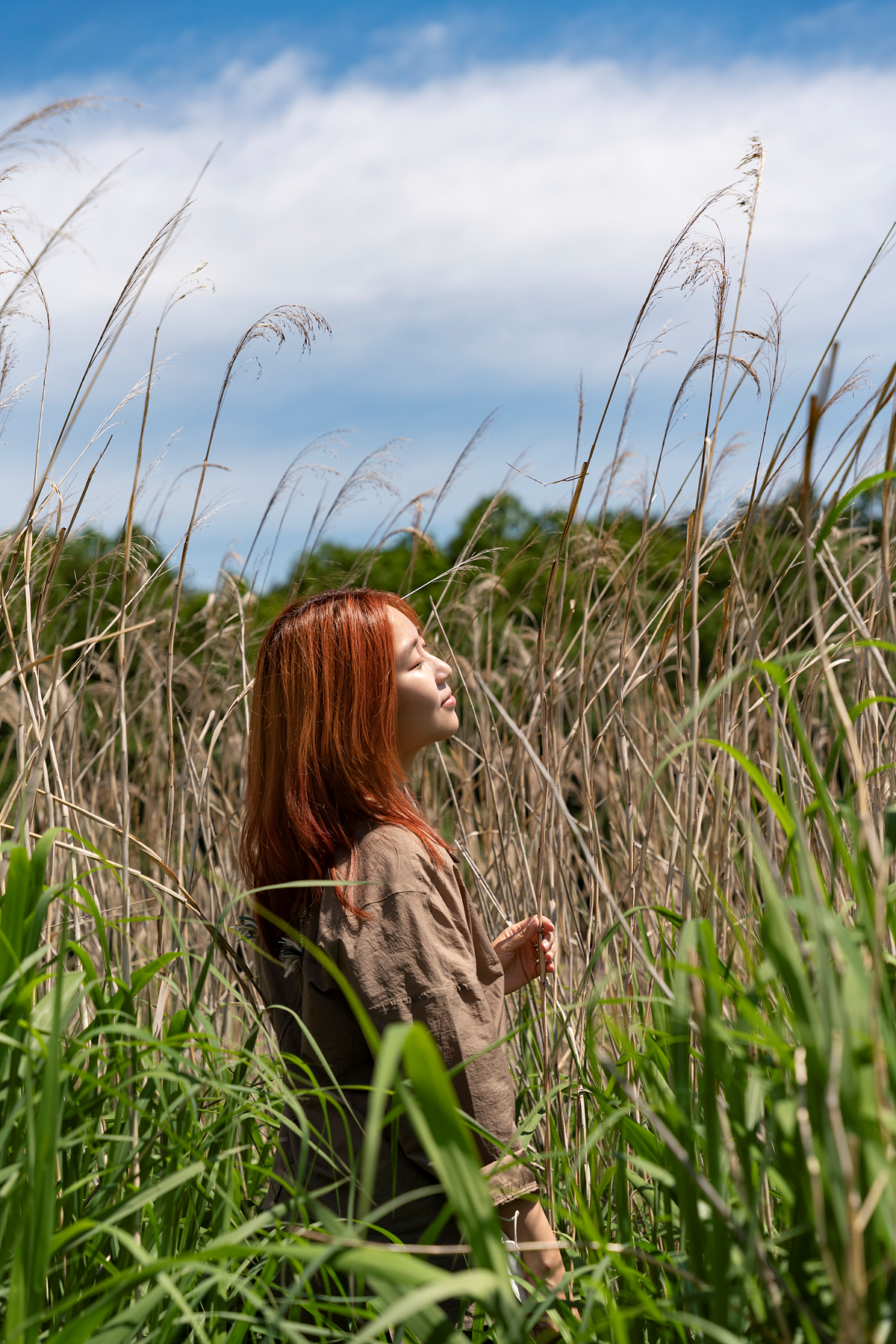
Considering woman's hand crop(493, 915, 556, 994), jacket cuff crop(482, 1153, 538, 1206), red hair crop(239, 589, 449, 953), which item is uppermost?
red hair crop(239, 589, 449, 953)

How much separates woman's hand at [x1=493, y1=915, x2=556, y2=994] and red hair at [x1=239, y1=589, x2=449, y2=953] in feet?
0.72

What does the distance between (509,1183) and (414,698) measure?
0.70m

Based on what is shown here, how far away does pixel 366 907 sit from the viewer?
1.27 m

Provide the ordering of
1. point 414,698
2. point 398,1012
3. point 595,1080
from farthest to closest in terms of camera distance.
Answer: point 414,698, point 595,1080, point 398,1012

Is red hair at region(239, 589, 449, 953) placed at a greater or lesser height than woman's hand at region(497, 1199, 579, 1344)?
greater

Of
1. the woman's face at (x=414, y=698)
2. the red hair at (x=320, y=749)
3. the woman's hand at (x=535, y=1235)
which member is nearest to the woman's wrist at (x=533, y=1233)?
the woman's hand at (x=535, y=1235)

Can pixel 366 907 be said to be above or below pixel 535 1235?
above

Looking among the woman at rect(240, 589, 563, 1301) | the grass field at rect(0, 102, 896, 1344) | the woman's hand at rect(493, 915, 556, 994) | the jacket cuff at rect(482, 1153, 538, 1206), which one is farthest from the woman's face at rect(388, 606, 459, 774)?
the jacket cuff at rect(482, 1153, 538, 1206)

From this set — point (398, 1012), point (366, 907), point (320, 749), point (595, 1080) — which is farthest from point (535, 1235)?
point (320, 749)

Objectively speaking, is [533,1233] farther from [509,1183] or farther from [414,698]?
[414,698]

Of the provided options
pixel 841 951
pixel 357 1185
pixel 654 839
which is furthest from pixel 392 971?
pixel 654 839

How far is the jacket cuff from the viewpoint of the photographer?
1182 mm

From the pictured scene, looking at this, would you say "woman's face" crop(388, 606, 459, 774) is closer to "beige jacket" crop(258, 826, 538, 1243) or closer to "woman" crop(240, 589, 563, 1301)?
"woman" crop(240, 589, 563, 1301)

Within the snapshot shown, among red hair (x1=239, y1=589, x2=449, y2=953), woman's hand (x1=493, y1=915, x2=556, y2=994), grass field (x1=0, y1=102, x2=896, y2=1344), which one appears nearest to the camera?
grass field (x1=0, y1=102, x2=896, y2=1344)
